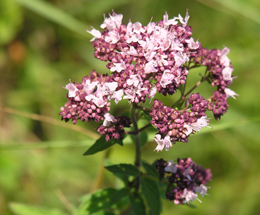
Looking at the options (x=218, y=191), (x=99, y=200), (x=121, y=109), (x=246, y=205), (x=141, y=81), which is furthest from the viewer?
(x=121, y=109)

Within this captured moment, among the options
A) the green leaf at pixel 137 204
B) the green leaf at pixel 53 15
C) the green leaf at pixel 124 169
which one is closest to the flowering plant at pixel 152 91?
the green leaf at pixel 124 169

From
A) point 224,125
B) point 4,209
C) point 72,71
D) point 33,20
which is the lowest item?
point 4,209

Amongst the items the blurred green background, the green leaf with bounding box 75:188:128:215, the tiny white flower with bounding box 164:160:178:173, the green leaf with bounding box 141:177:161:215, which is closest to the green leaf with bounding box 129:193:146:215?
the green leaf with bounding box 75:188:128:215

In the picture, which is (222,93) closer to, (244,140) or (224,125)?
(224,125)

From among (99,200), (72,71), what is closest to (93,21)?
(72,71)

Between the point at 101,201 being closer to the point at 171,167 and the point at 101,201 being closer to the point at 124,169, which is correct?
the point at 124,169

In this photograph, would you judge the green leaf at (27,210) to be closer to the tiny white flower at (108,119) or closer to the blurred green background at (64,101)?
the blurred green background at (64,101)

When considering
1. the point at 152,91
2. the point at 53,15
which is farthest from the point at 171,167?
the point at 53,15
